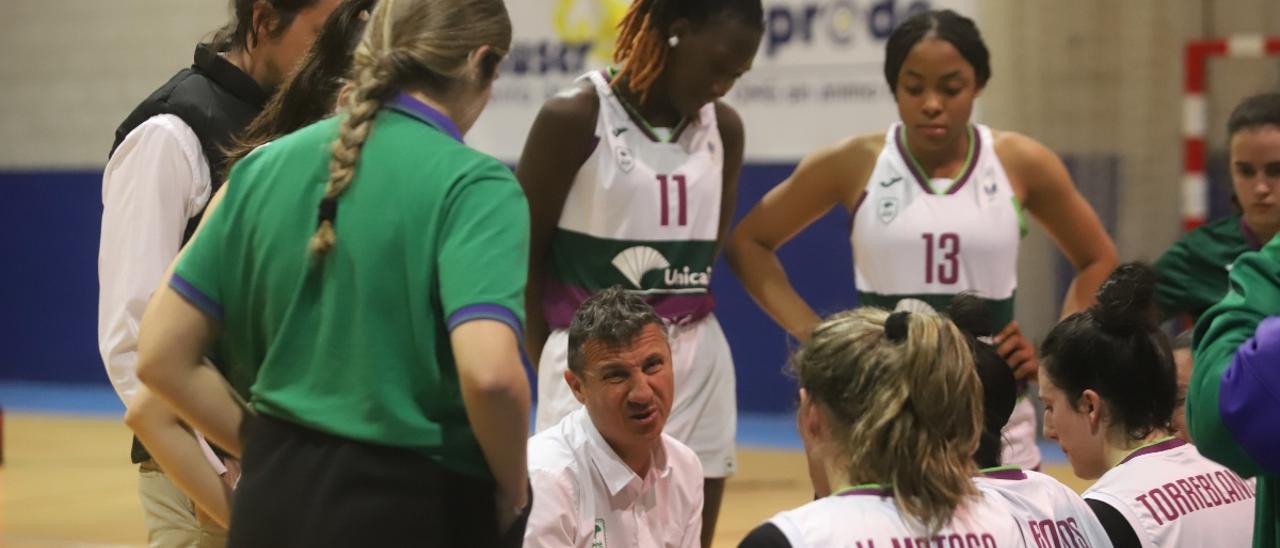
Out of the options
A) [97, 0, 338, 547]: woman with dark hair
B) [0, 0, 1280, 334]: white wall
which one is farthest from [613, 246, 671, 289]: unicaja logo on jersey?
[0, 0, 1280, 334]: white wall

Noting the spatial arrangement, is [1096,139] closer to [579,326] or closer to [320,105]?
[579,326]

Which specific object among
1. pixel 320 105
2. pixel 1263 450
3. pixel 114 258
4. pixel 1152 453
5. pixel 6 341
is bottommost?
pixel 6 341

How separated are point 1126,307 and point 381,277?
1.45 metres

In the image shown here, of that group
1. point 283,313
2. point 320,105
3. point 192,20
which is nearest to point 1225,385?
point 283,313

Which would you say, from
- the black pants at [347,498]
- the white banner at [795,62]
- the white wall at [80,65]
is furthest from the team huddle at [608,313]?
the white wall at [80,65]

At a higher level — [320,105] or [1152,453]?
[320,105]

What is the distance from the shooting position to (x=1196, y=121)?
751 cm

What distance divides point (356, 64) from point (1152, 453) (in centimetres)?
158

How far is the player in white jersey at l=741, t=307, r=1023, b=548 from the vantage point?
2068mm

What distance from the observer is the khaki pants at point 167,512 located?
2.90m

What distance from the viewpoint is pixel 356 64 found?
7.34ft

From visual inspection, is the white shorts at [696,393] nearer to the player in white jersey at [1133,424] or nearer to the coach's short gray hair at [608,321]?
the coach's short gray hair at [608,321]

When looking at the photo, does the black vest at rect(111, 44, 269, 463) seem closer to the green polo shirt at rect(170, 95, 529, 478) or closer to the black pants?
the green polo shirt at rect(170, 95, 529, 478)

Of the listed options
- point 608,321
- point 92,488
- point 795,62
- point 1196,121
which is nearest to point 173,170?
point 608,321
